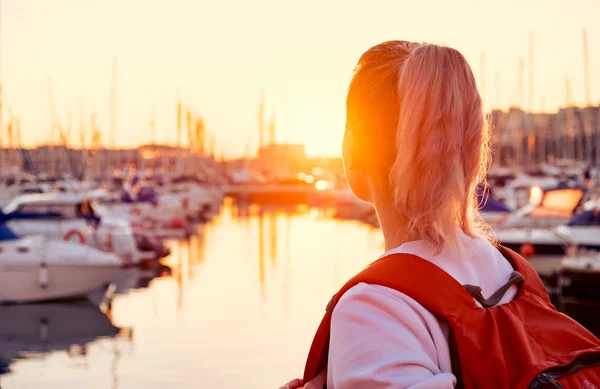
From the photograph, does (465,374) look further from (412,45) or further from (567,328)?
(412,45)

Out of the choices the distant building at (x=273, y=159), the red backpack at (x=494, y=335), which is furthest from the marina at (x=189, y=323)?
the distant building at (x=273, y=159)

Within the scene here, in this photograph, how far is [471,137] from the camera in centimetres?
164

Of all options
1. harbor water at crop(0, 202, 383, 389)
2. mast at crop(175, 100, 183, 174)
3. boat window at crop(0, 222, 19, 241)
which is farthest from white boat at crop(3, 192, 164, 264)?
mast at crop(175, 100, 183, 174)

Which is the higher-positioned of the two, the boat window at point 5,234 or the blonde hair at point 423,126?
the blonde hair at point 423,126

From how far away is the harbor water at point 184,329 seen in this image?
1332 centimetres

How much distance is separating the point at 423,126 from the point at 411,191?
137mm

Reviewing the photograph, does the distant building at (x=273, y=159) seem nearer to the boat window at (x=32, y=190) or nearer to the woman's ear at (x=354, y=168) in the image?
the boat window at (x=32, y=190)

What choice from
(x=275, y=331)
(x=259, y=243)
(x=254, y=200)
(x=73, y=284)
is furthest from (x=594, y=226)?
(x=254, y=200)

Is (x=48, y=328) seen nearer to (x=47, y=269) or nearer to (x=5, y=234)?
(x=47, y=269)

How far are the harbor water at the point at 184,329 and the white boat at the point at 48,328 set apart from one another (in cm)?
2

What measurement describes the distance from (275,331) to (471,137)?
15.6 meters

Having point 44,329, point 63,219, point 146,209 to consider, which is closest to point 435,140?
point 44,329

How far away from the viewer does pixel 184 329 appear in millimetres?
17000

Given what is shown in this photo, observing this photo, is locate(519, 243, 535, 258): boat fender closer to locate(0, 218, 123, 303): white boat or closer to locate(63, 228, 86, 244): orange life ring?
locate(0, 218, 123, 303): white boat
